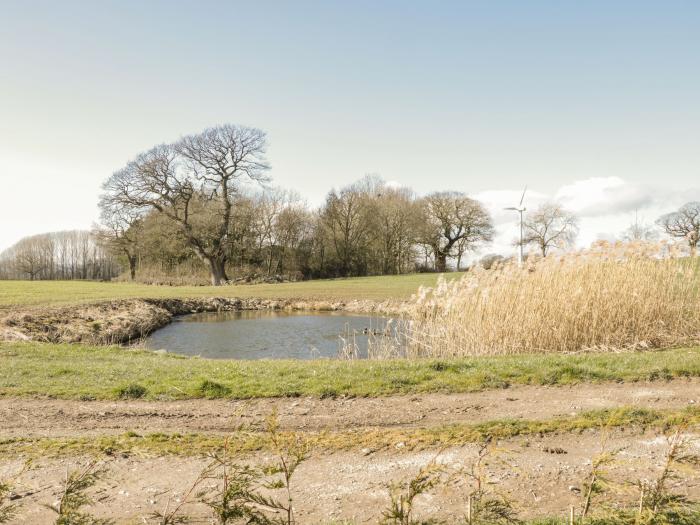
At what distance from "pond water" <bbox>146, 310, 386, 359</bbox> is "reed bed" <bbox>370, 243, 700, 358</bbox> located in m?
3.16

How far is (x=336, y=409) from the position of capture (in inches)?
284

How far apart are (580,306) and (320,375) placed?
616cm

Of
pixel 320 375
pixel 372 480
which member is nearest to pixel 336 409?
pixel 320 375

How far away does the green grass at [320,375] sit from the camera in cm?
803

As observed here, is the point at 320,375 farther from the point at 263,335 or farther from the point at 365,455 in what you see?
the point at 263,335

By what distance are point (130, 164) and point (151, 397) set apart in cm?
4475

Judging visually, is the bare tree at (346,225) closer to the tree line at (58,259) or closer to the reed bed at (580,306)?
the tree line at (58,259)

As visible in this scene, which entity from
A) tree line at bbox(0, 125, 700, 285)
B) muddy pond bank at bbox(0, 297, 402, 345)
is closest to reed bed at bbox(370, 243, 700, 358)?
muddy pond bank at bbox(0, 297, 402, 345)

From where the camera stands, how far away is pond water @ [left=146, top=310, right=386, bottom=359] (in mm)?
16469

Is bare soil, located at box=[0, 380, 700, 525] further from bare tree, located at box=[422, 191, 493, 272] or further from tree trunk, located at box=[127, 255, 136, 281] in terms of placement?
bare tree, located at box=[422, 191, 493, 272]

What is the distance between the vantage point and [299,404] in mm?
7469

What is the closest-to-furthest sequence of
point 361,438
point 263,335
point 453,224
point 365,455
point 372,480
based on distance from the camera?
point 372,480
point 365,455
point 361,438
point 263,335
point 453,224

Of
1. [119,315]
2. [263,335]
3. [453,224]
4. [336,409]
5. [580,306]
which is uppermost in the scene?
[453,224]

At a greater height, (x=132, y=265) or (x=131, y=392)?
(x=132, y=265)
